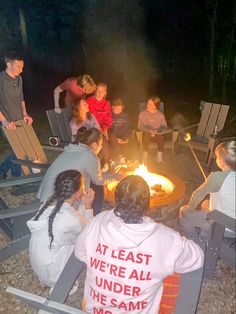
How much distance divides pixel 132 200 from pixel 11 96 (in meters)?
3.92

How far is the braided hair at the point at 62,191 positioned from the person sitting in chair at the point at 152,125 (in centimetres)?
368

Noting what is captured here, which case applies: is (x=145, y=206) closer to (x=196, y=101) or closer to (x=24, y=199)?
(x=24, y=199)

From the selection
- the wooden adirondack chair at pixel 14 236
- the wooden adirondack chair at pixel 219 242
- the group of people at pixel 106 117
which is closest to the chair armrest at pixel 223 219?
the wooden adirondack chair at pixel 219 242

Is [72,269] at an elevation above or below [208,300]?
above

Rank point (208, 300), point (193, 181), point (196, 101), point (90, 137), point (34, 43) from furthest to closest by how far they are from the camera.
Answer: point (34, 43) → point (196, 101) → point (193, 181) → point (90, 137) → point (208, 300)

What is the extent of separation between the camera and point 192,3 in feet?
43.2

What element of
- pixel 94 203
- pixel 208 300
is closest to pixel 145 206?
pixel 208 300

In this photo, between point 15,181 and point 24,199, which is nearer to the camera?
point 15,181

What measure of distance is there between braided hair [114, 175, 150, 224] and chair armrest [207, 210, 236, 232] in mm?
1002

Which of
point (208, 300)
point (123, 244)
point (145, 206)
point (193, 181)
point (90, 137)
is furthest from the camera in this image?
point (193, 181)

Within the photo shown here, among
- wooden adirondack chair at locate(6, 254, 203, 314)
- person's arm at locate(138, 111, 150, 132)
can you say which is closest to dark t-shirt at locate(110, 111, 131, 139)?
person's arm at locate(138, 111, 150, 132)

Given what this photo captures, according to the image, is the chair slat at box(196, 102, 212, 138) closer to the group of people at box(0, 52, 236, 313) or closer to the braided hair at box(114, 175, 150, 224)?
the group of people at box(0, 52, 236, 313)

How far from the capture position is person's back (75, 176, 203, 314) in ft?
7.91

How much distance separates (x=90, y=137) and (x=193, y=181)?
260cm
